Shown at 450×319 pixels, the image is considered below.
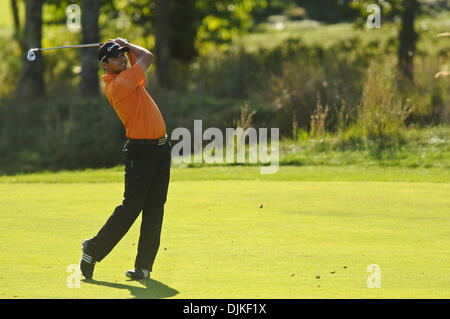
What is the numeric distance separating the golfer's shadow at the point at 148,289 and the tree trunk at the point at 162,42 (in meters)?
24.7

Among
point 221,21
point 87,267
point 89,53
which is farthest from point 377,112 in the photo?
point 221,21

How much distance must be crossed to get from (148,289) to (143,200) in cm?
84

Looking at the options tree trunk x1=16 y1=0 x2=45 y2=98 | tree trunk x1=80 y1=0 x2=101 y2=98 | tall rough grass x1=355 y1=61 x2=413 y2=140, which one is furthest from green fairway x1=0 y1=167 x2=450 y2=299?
tree trunk x1=16 y1=0 x2=45 y2=98

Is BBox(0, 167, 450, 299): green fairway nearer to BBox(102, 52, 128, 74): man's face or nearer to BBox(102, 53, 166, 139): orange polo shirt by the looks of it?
BBox(102, 53, 166, 139): orange polo shirt

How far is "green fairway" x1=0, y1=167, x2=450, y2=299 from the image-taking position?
743cm

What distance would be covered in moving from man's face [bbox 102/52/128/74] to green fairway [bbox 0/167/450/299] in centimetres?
170

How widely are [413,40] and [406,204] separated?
16.5m

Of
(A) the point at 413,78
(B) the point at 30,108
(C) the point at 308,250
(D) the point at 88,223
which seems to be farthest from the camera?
(B) the point at 30,108

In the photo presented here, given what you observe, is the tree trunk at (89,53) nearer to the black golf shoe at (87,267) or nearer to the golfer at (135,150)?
the golfer at (135,150)

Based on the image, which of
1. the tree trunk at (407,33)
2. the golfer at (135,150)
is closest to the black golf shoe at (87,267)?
the golfer at (135,150)

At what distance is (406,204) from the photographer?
467 inches

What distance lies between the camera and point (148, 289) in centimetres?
753
